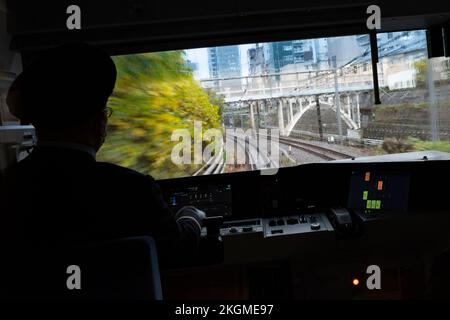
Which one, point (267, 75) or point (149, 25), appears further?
point (267, 75)

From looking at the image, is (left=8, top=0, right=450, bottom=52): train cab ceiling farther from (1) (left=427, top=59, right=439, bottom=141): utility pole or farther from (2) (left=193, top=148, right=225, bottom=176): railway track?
(2) (left=193, top=148, right=225, bottom=176): railway track

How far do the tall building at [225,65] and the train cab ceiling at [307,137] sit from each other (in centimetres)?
1

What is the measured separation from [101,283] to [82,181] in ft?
0.76

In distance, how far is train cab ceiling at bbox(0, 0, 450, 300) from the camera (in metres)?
2.52

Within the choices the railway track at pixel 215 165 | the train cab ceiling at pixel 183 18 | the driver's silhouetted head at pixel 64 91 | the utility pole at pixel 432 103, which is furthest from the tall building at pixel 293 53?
the driver's silhouetted head at pixel 64 91

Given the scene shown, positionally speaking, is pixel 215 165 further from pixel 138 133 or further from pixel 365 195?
pixel 365 195

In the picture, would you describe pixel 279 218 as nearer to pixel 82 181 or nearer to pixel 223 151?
pixel 223 151

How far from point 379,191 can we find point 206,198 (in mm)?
1084

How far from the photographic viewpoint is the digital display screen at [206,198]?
8.94ft

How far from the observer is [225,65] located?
2832 millimetres

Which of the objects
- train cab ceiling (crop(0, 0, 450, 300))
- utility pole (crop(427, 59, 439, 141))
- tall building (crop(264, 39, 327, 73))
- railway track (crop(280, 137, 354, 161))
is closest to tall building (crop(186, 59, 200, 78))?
train cab ceiling (crop(0, 0, 450, 300))
